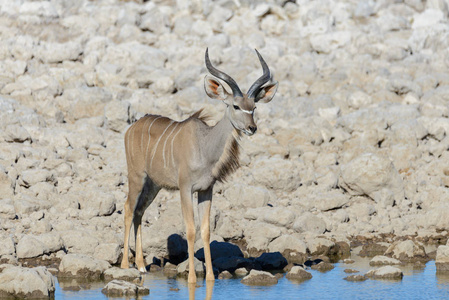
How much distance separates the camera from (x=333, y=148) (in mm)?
14078

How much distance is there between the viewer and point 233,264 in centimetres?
920

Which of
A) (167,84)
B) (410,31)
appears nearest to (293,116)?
(167,84)

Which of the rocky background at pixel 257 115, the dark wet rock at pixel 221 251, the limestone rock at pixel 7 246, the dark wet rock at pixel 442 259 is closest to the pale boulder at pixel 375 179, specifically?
the rocky background at pixel 257 115

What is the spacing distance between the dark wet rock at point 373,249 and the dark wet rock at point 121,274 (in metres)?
3.21

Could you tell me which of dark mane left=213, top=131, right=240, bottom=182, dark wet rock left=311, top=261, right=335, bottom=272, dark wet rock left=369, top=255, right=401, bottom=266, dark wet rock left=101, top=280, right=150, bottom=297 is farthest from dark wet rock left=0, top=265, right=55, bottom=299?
dark wet rock left=369, top=255, right=401, bottom=266

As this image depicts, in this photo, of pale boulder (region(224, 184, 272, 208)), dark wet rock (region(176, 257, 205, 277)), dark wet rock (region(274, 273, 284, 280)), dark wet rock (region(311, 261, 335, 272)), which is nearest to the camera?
dark wet rock (region(274, 273, 284, 280))

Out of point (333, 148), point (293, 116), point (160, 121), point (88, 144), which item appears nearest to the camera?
point (160, 121)

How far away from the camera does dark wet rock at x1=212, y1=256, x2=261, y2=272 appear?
9188mm

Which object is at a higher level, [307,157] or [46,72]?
[46,72]

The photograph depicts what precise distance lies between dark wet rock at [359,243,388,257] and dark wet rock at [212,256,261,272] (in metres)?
1.77

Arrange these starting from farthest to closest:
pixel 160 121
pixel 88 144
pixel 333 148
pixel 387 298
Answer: pixel 333 148, pixel 88 144, pixel 160 121, pixel 387 298

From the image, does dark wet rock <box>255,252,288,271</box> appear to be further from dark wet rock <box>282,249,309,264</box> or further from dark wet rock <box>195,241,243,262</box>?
dark wet rock <box>195,241,243,262</box>

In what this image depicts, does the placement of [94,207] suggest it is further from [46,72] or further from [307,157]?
[46,72]

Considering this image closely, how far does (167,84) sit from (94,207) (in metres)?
5.63
